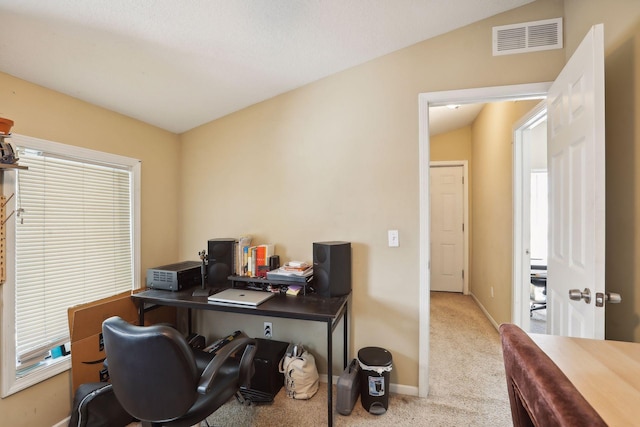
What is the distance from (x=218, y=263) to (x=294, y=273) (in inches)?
25.9

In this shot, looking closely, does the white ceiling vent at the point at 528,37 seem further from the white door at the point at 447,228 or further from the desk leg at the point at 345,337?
the white door at the point at 447,228

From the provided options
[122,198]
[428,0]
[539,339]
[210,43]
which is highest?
[428,0]

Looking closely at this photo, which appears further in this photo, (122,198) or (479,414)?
(122,198)

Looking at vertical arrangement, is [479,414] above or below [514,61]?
below

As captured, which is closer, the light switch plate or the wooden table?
the wooden table

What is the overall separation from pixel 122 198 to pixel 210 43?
1.34 metres

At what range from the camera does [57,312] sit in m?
1.74

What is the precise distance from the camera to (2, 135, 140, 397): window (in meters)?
1.53

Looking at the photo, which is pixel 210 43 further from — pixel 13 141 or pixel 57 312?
pixel 57 312

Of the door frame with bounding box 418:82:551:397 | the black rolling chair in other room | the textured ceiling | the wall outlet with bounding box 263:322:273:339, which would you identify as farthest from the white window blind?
the black rolling chair in other room

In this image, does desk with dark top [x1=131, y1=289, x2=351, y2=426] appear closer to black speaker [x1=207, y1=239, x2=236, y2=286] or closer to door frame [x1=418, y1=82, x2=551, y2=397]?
black speaker [x1=207, y1=239, x2=236, y2=286]

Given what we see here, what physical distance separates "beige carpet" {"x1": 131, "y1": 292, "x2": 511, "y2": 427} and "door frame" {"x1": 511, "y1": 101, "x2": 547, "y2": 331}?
476 mm

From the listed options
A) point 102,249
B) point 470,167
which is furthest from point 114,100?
point 470,167

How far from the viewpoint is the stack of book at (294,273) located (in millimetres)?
1985
